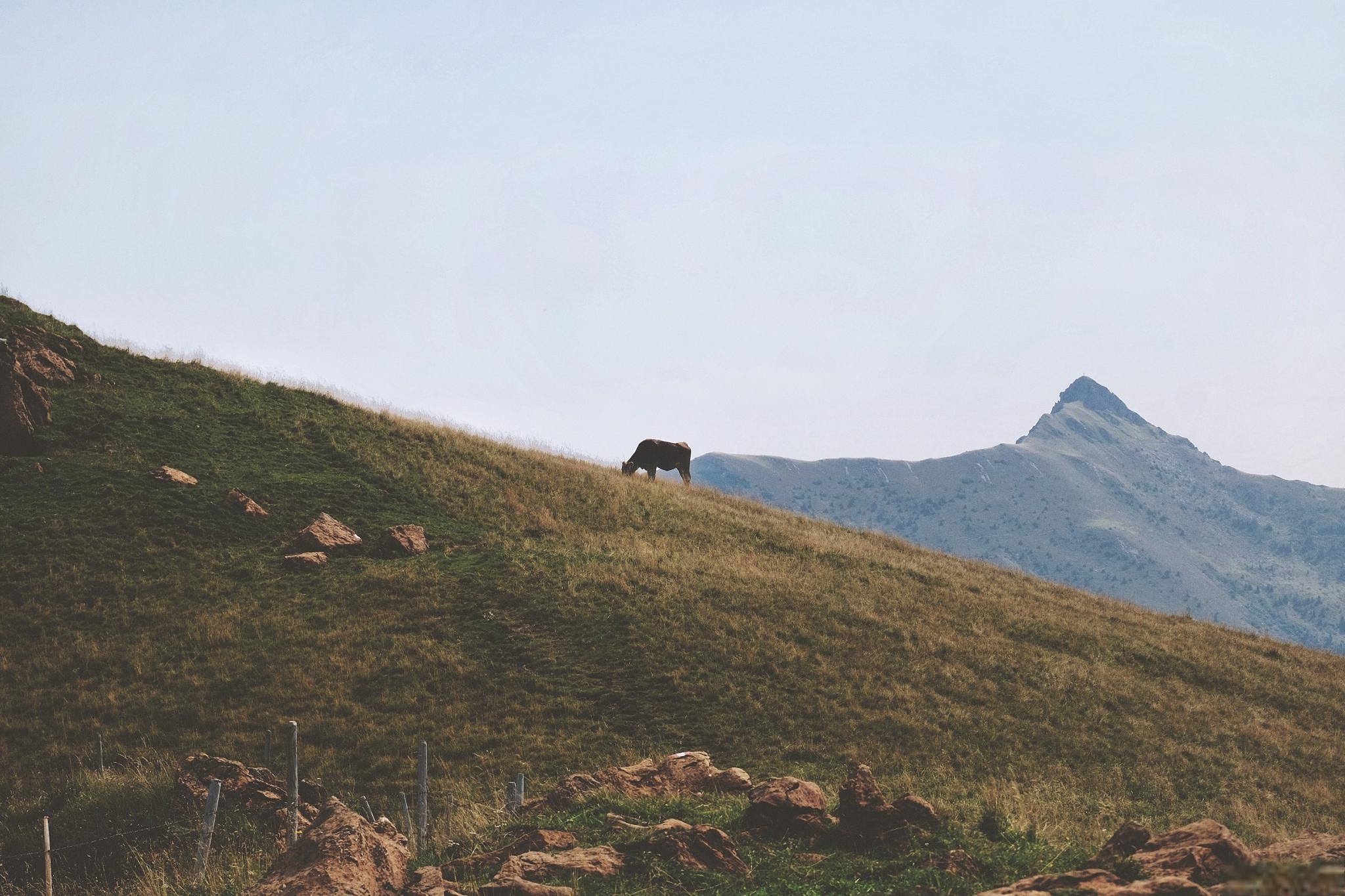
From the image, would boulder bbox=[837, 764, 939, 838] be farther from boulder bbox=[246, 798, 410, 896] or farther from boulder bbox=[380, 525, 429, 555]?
boulder bbox=[380, 525, 429, 555]

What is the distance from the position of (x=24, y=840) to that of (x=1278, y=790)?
1163 inches

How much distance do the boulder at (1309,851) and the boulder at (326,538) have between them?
98.7 ft

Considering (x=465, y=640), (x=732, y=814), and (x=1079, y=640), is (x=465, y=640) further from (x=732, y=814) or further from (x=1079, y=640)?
(x=1079, y=640)

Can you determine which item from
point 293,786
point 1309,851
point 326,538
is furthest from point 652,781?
point 326,538

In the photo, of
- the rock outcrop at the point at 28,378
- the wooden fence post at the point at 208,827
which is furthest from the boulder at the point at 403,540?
the wooden fence post at the point at 208,827

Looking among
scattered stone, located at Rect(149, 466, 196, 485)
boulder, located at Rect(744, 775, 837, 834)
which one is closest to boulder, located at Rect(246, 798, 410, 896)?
boulder, located at Rect(744, 775, 837, 834)

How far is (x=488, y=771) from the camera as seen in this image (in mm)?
21516

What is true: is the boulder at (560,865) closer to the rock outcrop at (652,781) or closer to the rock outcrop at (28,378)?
the rock outcrop at (652,781)

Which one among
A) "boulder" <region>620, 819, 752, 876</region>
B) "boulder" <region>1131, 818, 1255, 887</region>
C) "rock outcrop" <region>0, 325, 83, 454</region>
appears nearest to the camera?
"boulder" <region>1131, 818, 1255, 887</region>

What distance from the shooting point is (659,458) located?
5538 centimetres

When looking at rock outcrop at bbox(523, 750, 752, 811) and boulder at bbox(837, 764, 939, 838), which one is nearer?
boulder at bbox(837, 764, 939, 838)

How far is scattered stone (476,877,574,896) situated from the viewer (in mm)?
10156

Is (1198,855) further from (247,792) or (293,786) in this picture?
(247,792)

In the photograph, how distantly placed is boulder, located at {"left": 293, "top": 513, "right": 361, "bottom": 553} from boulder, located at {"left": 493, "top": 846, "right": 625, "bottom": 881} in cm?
2465
